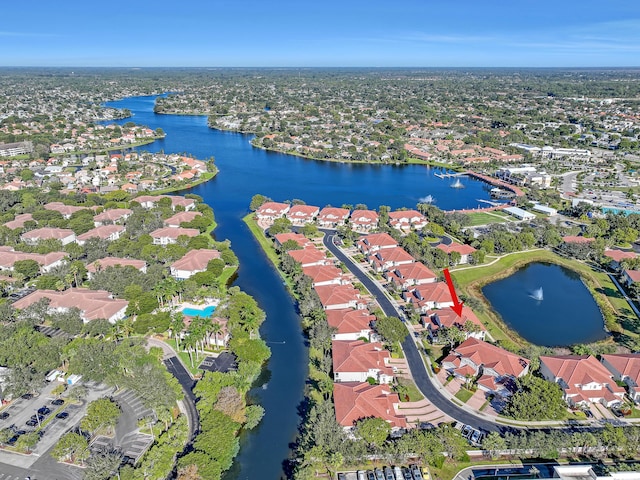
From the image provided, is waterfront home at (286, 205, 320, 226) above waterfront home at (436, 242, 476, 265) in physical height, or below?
above

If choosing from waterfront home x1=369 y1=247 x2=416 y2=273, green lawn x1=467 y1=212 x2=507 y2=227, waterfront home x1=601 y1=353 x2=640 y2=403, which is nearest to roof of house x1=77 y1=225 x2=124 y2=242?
waterfront home x1=369 y1=247 x2=416 y2=273

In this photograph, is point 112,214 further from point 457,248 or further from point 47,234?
point 457,248

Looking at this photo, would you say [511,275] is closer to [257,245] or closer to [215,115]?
[257,245]

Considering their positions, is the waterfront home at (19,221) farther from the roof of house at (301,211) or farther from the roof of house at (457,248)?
the roof of house at (457,248)

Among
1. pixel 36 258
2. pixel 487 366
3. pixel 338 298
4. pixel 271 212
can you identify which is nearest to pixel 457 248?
pixel 338 298

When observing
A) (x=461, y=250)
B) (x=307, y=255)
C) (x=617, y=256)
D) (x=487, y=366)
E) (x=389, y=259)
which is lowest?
(x=487, y=366)

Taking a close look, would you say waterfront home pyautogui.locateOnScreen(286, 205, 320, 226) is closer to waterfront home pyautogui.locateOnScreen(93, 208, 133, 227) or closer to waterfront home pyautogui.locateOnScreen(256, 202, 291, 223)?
waterfront home pyautogui.locateOnScreen(256, 202, 291, 223)

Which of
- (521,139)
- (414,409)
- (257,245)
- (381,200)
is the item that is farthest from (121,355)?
(521,139)

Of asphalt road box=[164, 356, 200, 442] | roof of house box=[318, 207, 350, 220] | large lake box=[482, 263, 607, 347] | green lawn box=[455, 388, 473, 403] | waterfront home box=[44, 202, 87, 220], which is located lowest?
large lake box=[482, 263, 607, 347]
